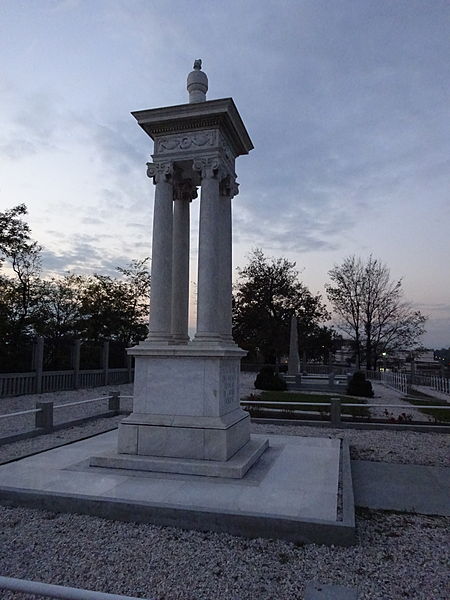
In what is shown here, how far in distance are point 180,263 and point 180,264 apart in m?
0.03

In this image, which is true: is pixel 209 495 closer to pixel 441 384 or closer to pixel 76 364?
pixel 76 364

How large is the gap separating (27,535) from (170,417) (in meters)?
3.34

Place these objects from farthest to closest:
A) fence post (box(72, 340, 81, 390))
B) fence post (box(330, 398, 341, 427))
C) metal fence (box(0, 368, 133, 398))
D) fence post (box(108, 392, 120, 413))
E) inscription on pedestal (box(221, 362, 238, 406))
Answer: fence post (box(72, 340, 81, 390)) → metal fence (box(0, 368, 133, 398)) → fence post (box(108, 392, 120, 413)) → fence post (box(330, 398, 341, 427)) → inscription on pedestal (box(221, 362, 238, 406))

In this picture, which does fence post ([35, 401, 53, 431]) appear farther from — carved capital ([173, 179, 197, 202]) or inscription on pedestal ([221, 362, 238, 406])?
carved capital ([173, 179, 197, 202])

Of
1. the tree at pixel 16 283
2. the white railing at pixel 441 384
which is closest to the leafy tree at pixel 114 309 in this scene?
the tree at pixel 16 283

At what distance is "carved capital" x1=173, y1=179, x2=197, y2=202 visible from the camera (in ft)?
34.4

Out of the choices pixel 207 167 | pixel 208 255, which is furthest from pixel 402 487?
pixel 207 167

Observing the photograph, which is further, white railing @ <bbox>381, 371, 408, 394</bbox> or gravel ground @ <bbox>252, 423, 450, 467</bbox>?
white railing @ <bbox>381, 371, 408, 394</bbox>

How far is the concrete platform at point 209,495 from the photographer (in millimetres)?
5566

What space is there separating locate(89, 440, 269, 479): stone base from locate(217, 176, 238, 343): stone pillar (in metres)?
2.66

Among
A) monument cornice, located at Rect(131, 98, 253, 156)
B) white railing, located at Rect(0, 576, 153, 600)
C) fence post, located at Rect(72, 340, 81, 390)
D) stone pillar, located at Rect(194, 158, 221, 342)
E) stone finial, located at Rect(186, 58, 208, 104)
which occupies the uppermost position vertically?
stone finial, located at Rect(186, 58, 208, 104)

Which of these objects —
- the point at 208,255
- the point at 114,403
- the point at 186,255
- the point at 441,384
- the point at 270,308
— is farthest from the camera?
the point at 270,308

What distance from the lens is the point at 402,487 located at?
25.6 ft

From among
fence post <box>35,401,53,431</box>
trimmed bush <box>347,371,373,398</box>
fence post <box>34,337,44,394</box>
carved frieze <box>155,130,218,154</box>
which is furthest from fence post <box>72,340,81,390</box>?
carved frieze <box>155,130,218,154</box>
